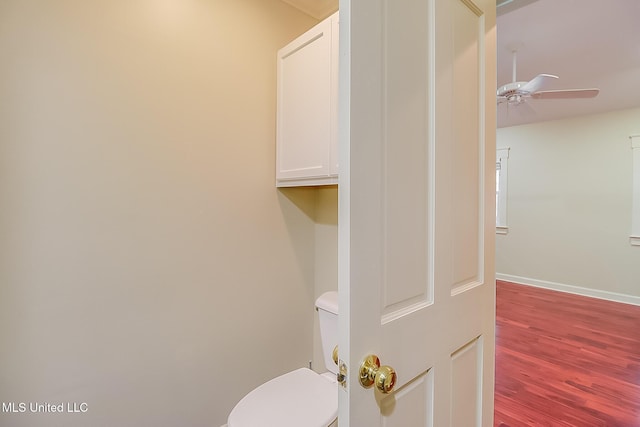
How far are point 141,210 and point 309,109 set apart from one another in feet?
2.95

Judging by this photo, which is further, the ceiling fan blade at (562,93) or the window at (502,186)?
the window at (502,186)

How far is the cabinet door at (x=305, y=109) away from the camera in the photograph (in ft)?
4.58

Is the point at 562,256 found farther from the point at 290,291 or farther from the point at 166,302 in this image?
the point at 166,302

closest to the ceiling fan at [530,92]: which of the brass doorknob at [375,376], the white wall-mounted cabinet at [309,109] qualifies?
the white wall-mounted cabinet at [309,109]

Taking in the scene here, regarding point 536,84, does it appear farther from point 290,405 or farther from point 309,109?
point 290,405

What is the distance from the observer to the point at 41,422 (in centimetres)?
110

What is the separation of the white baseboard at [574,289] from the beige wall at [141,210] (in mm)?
4371

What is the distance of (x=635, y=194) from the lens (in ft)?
11.8

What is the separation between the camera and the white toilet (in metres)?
1.16

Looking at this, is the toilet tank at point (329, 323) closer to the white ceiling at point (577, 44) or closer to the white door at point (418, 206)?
the white door at point (418, 206)

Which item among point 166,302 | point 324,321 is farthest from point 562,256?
point 166,302

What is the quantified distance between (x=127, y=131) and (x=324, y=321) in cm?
127

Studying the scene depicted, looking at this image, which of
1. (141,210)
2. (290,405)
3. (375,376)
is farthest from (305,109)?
(290,405)

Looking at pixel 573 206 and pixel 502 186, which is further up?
pixel 502 186
